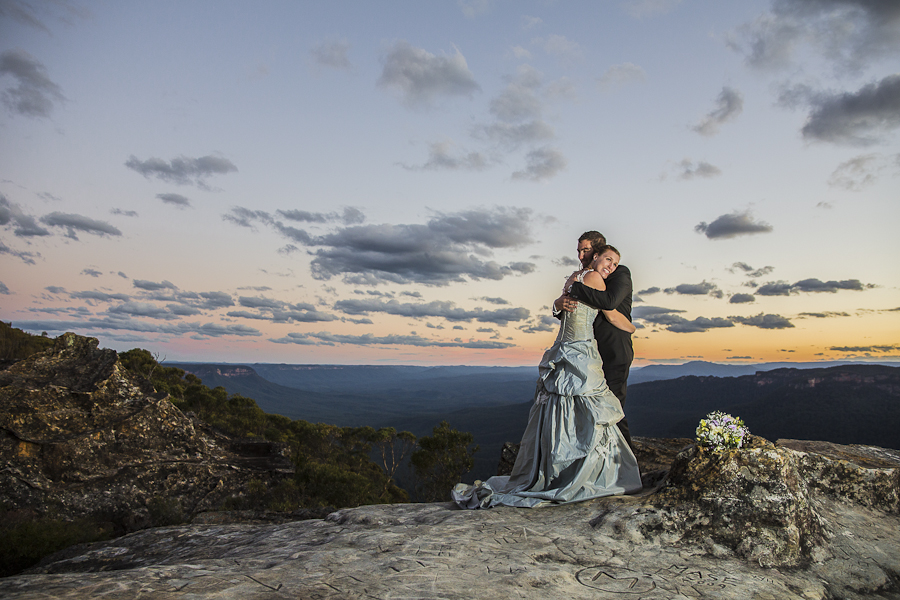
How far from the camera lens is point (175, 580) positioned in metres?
3.41

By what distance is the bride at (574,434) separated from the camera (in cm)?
602

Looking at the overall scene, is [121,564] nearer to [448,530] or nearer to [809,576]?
[448,530]

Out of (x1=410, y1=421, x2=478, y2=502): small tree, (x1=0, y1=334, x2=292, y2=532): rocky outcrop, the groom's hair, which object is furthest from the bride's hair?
(x1=410, y1=421, x2=478, y2=502): small tree

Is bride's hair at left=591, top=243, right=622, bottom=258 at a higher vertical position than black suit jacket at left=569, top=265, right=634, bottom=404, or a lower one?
higher

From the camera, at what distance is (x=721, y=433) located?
17.9ft

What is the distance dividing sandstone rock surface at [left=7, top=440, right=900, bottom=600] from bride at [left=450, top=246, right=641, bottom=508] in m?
0.39

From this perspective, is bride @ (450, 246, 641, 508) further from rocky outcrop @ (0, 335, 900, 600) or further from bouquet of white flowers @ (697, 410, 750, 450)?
bouquet of white flowers @ (697, 410, 750, 450)

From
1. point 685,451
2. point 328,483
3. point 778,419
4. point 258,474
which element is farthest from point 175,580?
point 778,419

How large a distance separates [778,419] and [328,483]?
124162 millimetres

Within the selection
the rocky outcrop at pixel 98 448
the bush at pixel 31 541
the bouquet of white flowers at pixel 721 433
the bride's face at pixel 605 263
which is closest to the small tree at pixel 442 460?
the rocky outcrop at pixel 98 448

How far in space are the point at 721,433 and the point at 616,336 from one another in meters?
1.90

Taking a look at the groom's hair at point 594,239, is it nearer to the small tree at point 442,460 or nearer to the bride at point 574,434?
the bride at point 574,434

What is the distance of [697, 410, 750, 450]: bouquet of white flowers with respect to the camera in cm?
541

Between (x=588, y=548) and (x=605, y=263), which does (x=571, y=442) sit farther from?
(x=605, y=263)
